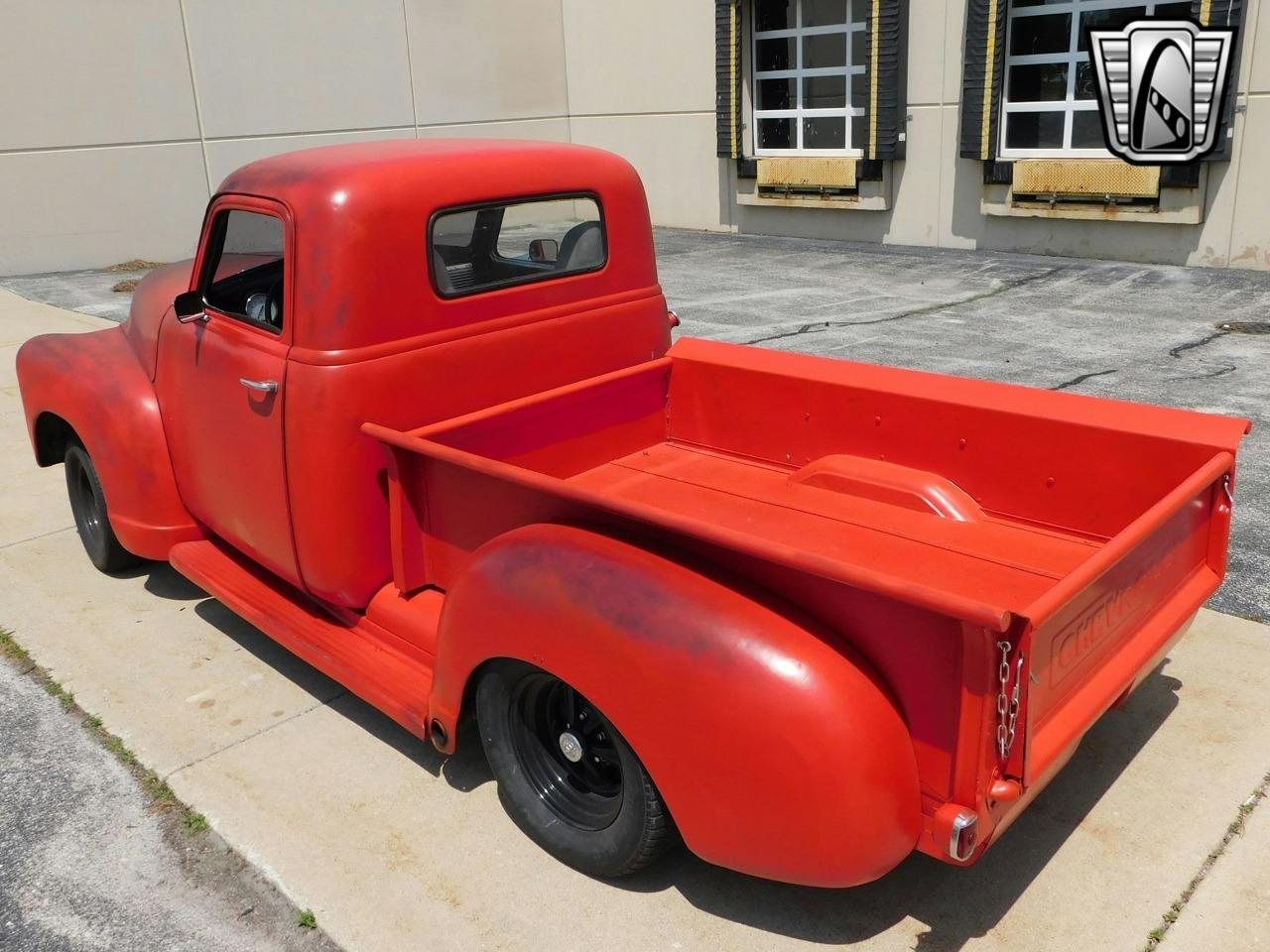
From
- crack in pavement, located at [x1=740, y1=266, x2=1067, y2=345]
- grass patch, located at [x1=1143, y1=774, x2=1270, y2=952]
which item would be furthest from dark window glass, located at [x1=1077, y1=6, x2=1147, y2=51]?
grass patch, located at [x1=1143, y1=774, x2=1270, y2=952]

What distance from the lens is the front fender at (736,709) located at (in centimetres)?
227

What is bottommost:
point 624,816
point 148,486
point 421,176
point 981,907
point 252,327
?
point 981,907

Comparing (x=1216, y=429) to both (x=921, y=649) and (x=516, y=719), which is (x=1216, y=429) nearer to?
(x=921, y=649)

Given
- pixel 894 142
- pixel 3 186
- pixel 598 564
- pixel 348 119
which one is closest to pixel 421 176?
pixel 598 564

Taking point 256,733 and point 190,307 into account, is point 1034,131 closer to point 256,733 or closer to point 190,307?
point 190,307

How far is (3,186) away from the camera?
40.5ft

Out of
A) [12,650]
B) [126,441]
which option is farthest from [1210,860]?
[12,650]

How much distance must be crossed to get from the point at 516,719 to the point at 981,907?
131 centimetres

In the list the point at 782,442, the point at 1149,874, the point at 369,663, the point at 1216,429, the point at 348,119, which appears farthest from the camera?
the point at 348,119

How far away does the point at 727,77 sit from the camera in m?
13.9

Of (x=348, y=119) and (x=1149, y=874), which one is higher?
(x=348, y=119)

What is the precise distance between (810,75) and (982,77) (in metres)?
2.84

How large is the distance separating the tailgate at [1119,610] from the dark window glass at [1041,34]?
32.8 ft

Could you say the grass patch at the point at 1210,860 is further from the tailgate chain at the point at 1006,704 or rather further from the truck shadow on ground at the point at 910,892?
the tailgate chain at the point at 1006,704
